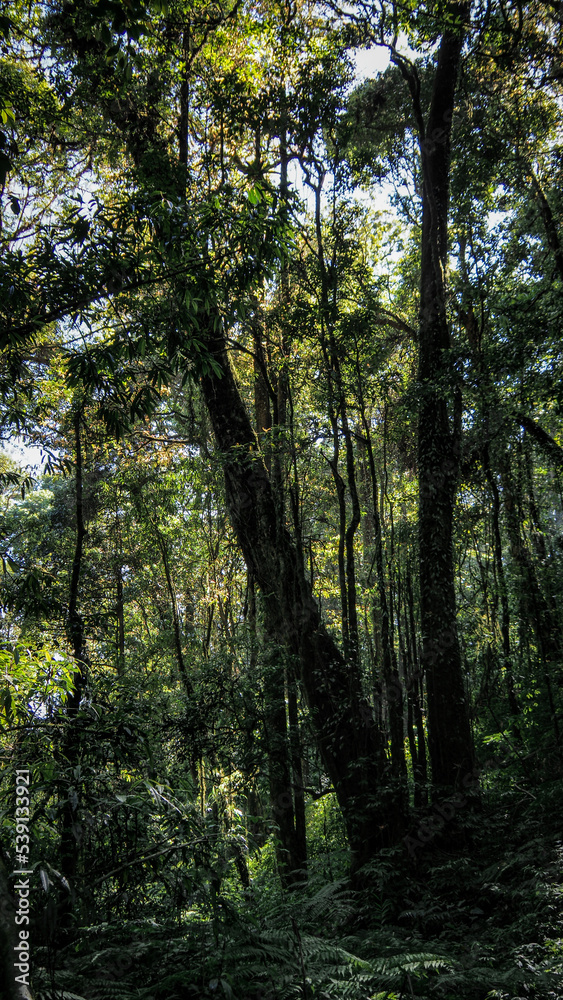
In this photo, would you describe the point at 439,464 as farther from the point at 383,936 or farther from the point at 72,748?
the point at 72,748

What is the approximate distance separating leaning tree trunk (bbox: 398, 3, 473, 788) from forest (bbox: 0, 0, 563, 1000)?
4cm

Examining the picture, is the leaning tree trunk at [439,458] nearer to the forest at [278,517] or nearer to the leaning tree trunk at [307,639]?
the forest at [278,517]

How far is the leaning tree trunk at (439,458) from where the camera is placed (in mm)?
6352

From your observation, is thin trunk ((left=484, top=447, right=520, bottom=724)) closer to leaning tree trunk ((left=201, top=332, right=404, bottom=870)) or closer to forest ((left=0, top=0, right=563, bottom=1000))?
forest ((left=0, top=0, right=563, bottom=1000))

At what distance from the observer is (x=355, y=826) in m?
5.79

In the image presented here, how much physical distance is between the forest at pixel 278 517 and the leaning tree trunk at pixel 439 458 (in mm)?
37

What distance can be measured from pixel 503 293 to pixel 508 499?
3423mm

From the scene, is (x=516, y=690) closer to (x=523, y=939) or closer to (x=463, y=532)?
(x=463, y=532)

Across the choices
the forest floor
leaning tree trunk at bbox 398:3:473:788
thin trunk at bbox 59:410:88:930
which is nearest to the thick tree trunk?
leaning tree trunk at bbox 398:3:473:788

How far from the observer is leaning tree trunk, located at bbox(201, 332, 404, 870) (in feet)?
19.1

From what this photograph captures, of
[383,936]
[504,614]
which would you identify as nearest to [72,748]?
[383,936]

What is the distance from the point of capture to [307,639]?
A: 6.62 m

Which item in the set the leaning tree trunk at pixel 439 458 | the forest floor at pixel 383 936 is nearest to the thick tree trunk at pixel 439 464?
the leaning tree trunk at pixel 439 458

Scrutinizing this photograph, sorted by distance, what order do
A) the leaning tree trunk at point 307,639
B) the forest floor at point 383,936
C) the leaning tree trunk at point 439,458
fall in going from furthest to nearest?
the leaning tree trunk at point 439,458
the leaning tree trunk at point 307,639
the forest floor at point 383,936
